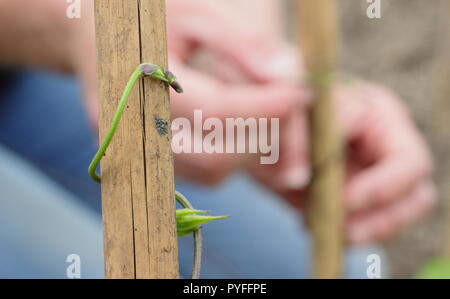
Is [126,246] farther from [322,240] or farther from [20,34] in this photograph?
[20,34]

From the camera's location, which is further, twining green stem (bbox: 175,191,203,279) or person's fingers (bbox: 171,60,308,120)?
person's fingers (bbox: 171,60,308,120)

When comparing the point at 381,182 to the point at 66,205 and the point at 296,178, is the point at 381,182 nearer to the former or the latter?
the point at 296,178

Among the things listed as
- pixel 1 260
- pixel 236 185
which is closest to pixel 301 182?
pixel 236 185

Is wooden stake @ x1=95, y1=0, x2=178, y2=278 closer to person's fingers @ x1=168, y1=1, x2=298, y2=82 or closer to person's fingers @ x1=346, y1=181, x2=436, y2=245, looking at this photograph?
person's fingers @ x1=168, y1=1, x2=298, y2=82

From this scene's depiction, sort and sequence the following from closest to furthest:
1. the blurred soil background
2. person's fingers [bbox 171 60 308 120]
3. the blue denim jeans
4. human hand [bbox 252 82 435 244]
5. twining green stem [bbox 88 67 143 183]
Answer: twining green stem [bbox 88 67 143 183] → person's fingers [bbox 171 60 308 120] → human hand [bbox 252 82 435 244] → the blue denim jeans → the blurred soil background

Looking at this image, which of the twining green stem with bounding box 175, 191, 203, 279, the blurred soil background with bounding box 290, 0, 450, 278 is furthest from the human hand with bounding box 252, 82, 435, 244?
the blurred soil background with bounding box 290, 0, 450, 278

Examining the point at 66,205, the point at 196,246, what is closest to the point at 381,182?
the point at 66,205

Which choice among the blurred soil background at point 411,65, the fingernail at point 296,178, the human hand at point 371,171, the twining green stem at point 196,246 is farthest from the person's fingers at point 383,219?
the blurred soil background at point 411,65
